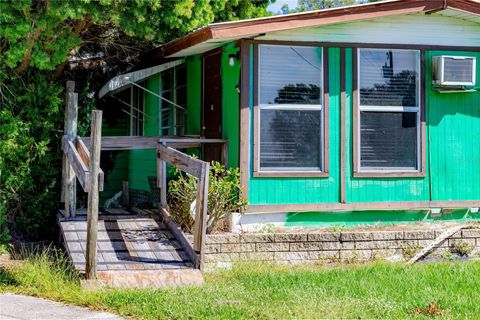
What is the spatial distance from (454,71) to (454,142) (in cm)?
104

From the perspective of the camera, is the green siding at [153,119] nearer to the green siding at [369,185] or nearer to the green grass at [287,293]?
the green siding at [369,185]

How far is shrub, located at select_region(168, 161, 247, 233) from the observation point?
27.4 feet

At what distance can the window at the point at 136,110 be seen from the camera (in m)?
12.7

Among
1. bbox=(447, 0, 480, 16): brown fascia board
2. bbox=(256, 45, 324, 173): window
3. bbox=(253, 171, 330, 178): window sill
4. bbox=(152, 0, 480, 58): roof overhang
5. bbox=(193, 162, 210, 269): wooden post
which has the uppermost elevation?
bbox=(447, 0, 480, 16): brown fascia board

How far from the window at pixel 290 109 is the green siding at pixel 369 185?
402mm

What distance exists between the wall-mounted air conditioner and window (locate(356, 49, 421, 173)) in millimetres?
286

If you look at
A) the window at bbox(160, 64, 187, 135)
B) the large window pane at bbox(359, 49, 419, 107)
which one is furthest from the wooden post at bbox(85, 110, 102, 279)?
the window at bbox(160, 64, 187, 135)

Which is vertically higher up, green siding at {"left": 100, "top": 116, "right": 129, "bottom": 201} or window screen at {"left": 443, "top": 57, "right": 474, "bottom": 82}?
window screen at {"left": 443, "top": 57, "right": 474, "bottom": 82}

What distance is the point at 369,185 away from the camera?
9195mm

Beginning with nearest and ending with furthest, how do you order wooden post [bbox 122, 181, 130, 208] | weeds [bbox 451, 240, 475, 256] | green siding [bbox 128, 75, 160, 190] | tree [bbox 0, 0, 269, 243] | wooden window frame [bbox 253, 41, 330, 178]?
tree [bbox 0, 0, 269, 243] < wooden window frame [bbox 253, 41, 330, 178] < weeds [bbox 451, 240, 475, 256] < wooden post [bbox 122, 181, 130, 208] < green siding [bbox 128, 75, 160, 190]

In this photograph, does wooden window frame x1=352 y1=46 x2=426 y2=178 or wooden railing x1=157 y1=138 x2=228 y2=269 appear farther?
wooden window frame x1=352 y1=46 x2=426 y2=178

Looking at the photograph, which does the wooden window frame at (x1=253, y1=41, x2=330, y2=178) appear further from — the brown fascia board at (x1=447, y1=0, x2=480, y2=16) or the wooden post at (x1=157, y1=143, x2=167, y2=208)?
the brown fascia board at (x1=447, y1=0, x2=480, y2=16)

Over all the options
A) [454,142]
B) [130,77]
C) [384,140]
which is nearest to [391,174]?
[384,140]

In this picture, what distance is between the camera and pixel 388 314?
5809 millimetres
